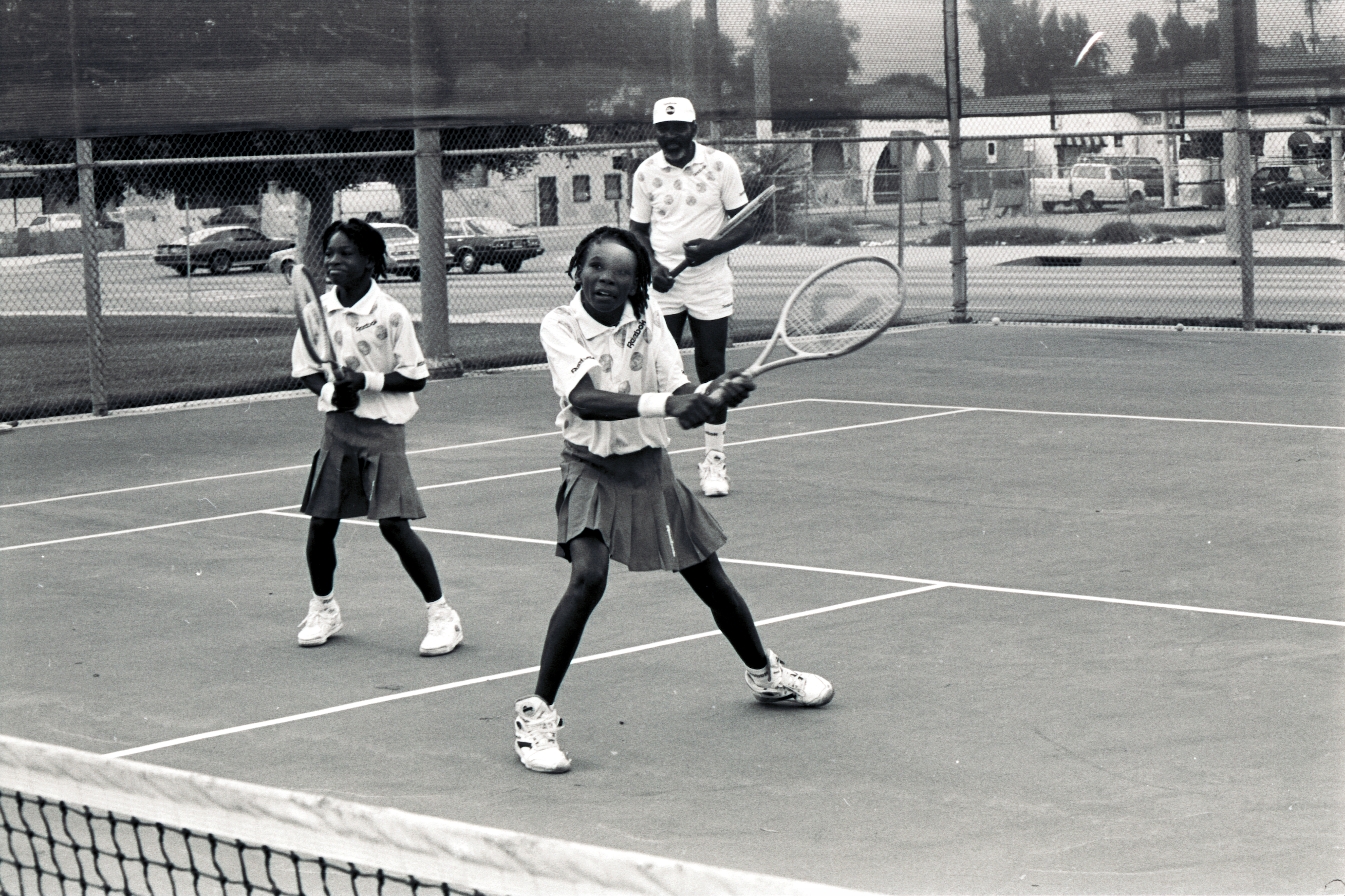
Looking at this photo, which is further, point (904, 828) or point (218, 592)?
point (218, 592)

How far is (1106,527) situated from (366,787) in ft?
13.8

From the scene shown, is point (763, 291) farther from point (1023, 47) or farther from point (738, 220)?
point (738, 220)

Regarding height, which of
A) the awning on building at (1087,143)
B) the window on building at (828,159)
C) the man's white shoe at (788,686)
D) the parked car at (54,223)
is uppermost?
the awning on building at (1087,143)

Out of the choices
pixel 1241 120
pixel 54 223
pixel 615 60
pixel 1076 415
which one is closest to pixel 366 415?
pixel 1076 415

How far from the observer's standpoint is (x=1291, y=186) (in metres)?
20.8

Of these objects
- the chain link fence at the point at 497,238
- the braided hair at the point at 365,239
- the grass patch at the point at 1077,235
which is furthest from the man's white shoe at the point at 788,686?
the grass patch at the point at 1077,235

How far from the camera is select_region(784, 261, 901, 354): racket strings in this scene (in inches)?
231

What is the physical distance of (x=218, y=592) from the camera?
766 cm

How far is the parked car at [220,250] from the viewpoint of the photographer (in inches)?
748

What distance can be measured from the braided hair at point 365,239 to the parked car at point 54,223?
11.0 metres

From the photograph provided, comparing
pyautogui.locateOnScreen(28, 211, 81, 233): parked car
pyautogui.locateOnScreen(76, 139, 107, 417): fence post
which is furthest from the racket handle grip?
pyautogui.locateOnScreen(28, 211, 81, 233): parked car

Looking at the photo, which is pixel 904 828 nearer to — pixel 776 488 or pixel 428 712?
pixel 428 712

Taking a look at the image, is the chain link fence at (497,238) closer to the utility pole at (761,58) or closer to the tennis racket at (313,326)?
the utility pole at (761,58)

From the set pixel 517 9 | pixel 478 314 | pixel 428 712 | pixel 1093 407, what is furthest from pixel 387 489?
pixel 478 314
